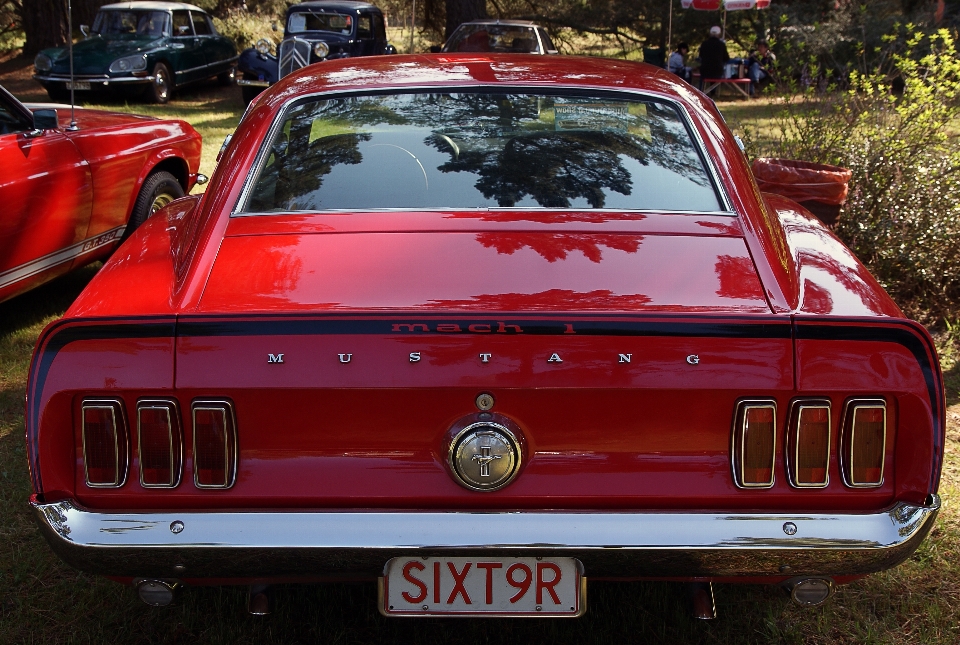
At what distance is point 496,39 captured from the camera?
1309cm

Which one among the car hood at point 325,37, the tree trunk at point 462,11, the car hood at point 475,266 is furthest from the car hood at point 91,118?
the tree trunk at point 462,11

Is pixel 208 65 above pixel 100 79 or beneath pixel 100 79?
above

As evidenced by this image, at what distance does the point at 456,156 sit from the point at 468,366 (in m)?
1.03

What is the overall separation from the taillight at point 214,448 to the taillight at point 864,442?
1.33 m

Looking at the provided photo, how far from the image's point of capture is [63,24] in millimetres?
19688

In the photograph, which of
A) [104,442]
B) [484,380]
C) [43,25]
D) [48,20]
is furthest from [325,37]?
[484,380]

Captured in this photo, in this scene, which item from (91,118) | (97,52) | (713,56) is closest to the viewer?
(91,118)

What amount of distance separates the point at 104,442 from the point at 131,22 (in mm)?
15060

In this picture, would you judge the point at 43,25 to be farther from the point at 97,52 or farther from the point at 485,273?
the point at 485,273

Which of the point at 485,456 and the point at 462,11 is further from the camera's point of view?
the point at 462,11

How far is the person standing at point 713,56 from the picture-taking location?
1580 centimetres

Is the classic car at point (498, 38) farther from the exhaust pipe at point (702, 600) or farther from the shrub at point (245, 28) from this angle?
the exhaust pipe at point (702, 600)

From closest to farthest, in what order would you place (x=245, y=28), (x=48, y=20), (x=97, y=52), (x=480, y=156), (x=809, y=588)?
1. (x=809, y=588)
2. (x=480, y=156)
3. (x=97, y=52)
4. (x=48, y=20)
5. (x=245, y=28)

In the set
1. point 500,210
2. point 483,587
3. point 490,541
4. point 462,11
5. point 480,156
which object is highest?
point 462,11
